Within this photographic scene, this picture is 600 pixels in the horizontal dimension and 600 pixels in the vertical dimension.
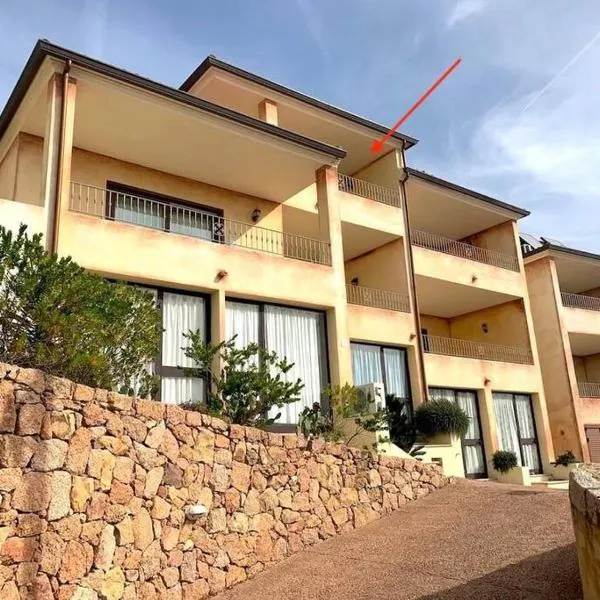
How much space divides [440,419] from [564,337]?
401 inches

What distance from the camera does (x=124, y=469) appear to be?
7.85 meters

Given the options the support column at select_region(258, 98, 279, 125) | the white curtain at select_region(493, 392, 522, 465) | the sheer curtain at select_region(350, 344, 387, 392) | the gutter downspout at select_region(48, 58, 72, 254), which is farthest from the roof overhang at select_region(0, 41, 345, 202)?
the white curtain at select_region(493, 392, 522, 465)

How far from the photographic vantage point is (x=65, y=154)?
1200cm

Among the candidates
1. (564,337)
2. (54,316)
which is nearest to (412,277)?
(564,337)

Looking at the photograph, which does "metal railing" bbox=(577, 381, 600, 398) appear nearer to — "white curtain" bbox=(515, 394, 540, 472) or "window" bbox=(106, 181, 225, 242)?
"white curtain" bbox=(515, 394, 540, 472)

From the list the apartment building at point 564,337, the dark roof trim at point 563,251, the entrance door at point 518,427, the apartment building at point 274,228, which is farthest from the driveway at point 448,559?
the dark roof trim at point 563,251

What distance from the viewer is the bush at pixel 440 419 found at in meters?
16.6

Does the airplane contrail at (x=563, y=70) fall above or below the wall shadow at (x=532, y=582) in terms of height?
above

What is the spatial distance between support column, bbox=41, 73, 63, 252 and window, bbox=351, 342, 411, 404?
897cm

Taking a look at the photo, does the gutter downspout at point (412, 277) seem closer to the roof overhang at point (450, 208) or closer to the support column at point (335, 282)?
the roof overhang at point (450, 208)

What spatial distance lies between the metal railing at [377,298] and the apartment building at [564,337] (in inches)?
342

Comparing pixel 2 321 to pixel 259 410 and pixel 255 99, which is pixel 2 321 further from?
pixel 255 99

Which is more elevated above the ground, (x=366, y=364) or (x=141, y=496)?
(x=366, y=364)

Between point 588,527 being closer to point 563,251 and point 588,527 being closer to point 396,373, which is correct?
point 396,373
